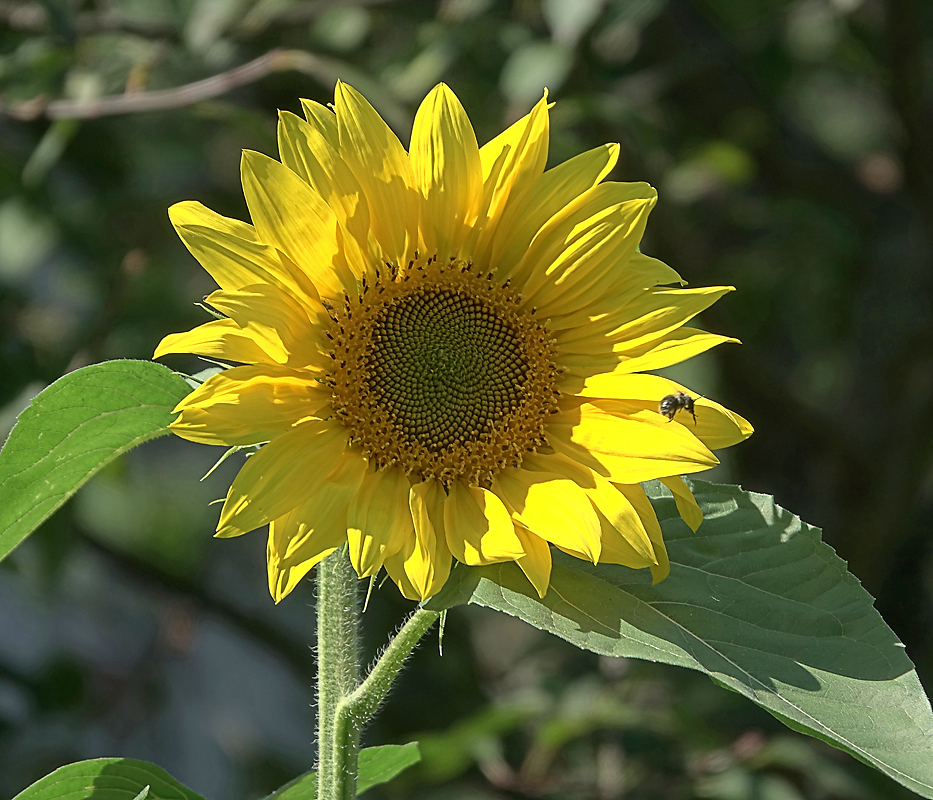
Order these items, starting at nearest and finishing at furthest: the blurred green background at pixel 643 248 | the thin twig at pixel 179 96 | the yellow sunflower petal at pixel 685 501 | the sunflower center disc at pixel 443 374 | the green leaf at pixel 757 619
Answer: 1. the green leaf at pixel 757 619
2. the yellow sunflower petal at pixel 685 501
3. the sunflower center disc at pixel 443 374
4. the thin twig at pixel 179 96
5. the blurred green background at pixel 643 248

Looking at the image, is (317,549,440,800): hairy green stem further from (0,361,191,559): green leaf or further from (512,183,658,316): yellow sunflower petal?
(512,183,658,316): yellow sunflower petal

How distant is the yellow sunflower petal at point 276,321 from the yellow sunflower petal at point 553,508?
236mm

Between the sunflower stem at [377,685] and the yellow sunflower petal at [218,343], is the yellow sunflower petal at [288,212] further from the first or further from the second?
the sunflower stem at [377,685]

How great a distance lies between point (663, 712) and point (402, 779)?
660 mm

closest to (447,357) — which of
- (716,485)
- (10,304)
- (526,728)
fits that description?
(716,485)

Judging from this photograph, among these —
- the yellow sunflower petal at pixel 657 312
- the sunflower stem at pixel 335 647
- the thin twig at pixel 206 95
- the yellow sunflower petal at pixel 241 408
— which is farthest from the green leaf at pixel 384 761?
the thin twig at pixel 206 95

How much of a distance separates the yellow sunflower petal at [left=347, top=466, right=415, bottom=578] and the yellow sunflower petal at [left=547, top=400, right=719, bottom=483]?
0.60ft

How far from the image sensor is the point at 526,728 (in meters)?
2.81

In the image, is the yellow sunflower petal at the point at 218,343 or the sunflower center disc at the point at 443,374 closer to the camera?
the yellow sunflower petal at the point at 218,343

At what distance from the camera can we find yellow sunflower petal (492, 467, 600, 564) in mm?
985

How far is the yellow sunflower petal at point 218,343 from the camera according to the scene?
964mm

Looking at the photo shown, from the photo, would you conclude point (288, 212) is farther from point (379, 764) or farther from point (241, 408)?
point (379, 764)

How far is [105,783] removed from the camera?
1066 mm

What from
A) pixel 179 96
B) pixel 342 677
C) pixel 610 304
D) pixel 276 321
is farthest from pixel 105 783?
pixel 179 96
